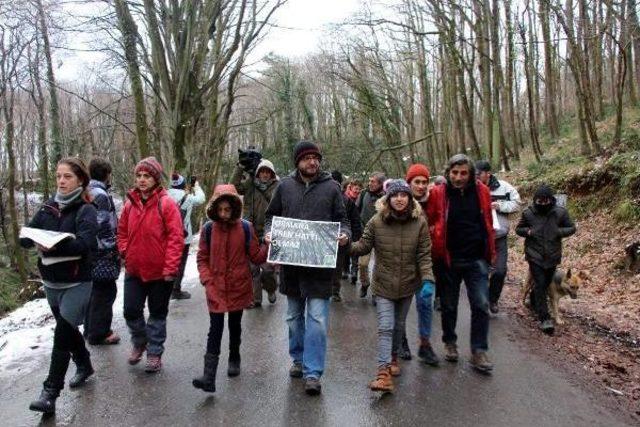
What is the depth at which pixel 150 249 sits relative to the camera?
16.2 ft

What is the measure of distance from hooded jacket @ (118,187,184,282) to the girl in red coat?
0.93ft

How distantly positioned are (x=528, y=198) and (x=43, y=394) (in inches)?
546

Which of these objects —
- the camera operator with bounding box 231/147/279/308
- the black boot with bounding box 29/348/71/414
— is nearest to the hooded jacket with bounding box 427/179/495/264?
the camera operator with bounding box 231/147/279/308

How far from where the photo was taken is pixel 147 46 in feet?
44.4

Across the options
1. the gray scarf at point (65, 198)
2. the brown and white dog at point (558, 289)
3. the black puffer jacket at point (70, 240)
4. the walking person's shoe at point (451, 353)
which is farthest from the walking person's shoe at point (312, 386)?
the brown and white dog at point (558, 289)

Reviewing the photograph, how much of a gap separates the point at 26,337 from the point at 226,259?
3.22 meters

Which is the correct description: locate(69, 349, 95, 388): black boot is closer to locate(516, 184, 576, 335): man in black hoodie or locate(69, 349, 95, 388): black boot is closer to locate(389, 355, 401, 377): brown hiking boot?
locate(389, 355, 401, 377): brown hiking boot

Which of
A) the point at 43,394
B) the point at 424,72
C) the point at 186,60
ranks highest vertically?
the point at 424,72

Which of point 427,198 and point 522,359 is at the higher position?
point 427,198

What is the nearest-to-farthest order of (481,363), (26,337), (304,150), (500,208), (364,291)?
(304,150), (481,363), (26,337), (500,208), (364,291)

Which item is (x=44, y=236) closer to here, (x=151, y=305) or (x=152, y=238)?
(x=152, y=238)

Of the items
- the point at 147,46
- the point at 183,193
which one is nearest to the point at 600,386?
the point at 183,193

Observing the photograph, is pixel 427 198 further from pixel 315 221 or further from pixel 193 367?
pixel 193 367

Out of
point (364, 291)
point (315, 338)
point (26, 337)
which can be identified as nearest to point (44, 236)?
point (315, 338)
